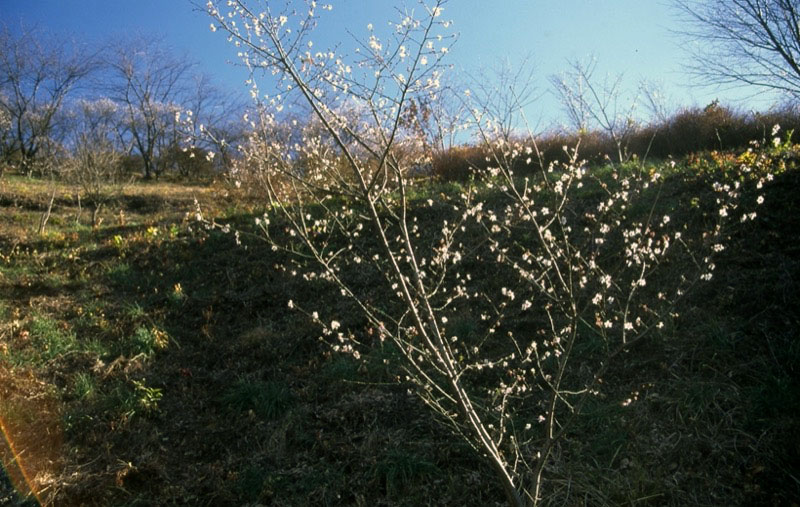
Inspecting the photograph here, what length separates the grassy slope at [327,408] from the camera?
3.73 metres

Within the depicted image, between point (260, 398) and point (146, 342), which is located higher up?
point (146, 342)

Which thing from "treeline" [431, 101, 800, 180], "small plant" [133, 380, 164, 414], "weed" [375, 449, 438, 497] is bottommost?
"weed" [375, 449, 438, 497]

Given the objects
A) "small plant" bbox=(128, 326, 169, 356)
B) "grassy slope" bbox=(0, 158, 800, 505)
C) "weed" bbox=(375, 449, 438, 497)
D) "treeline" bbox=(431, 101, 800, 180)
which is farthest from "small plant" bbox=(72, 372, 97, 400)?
"treeline" bbox=(431, 101, 800, 180)

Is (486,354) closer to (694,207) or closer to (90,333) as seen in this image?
(694,207)

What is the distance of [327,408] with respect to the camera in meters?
4.83

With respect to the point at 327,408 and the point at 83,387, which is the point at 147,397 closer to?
the point at 83,387

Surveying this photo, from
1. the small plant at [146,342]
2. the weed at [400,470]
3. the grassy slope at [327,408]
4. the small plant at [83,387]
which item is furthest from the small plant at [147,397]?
the weed at [400,470]

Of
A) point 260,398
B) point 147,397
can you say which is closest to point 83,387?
point 147,397

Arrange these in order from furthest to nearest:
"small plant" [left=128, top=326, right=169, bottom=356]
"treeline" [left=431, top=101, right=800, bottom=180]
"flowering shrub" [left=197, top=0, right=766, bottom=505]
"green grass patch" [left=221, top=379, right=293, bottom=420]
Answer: "treeline" [left=431, top=101, right=800, bottom=180], "small plant" [left=128, top=326, right=169, bottom=356], "green grass patch" [left=221, top=379, right=293, bottom=420], "flowering shrub" [left=197, top=0, right=766, bottom=505]

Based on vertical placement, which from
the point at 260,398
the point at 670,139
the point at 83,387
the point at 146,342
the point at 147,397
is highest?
the point at 670,139

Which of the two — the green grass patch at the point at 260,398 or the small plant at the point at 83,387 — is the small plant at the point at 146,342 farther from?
the green grass patch at the point at 260,398

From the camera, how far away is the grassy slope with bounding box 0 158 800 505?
3730 mm

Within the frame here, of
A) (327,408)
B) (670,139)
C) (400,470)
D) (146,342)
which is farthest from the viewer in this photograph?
(670,139)

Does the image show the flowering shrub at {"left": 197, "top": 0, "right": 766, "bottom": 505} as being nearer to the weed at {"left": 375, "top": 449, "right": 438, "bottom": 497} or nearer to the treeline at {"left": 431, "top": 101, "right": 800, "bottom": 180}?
the weed at {"left": 375, "top": 449, "right": 438, "bottom": 497}
